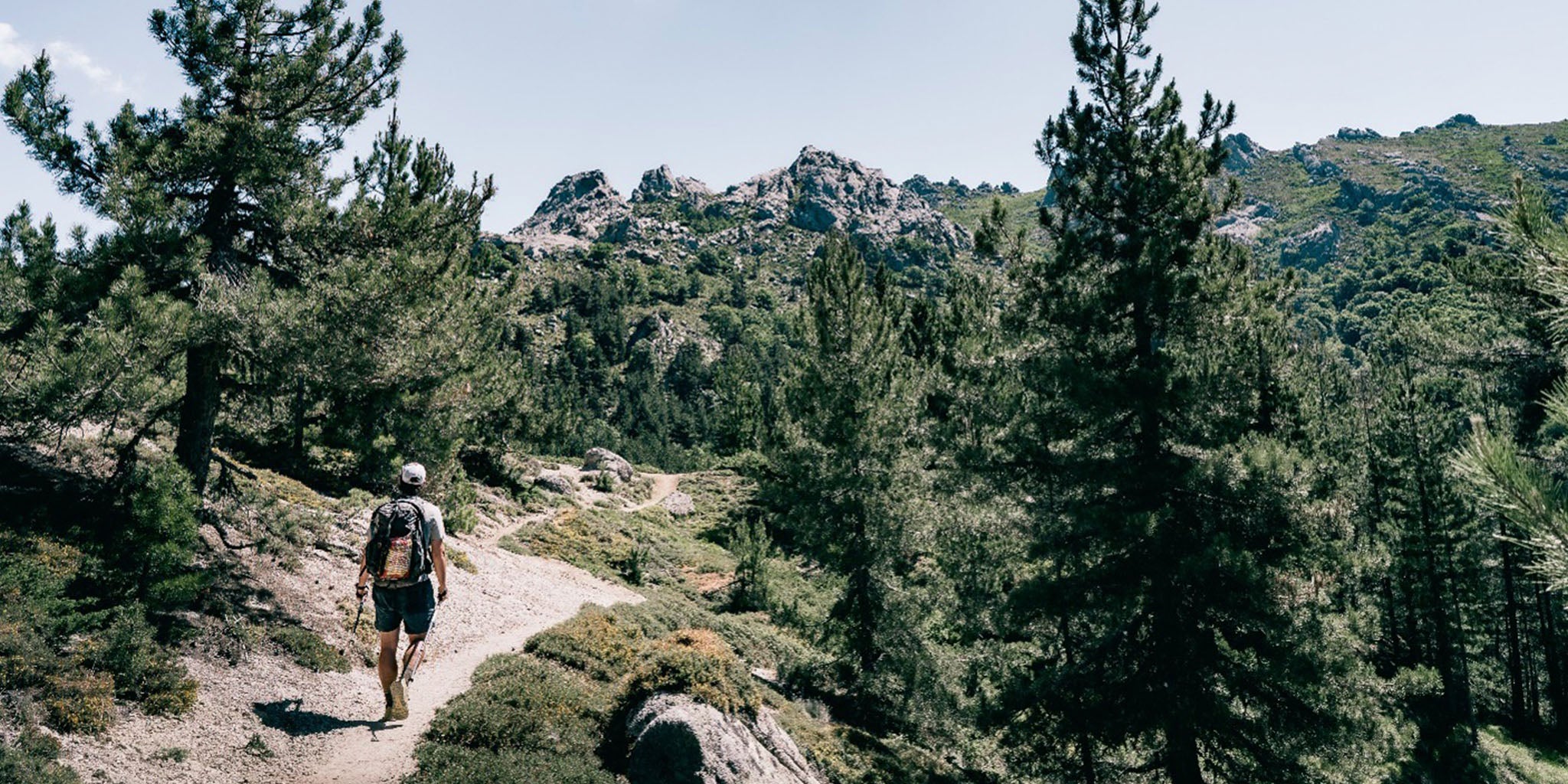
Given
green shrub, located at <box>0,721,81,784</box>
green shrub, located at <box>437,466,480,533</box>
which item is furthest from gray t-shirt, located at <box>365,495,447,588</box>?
green shrub, located at <box>437,466,480,533</box>

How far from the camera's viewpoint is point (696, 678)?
1038cm

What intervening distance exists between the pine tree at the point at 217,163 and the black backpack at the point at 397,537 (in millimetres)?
5403

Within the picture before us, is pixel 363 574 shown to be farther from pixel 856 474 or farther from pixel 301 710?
pixel 856 474

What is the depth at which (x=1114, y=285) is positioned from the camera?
1133 cm

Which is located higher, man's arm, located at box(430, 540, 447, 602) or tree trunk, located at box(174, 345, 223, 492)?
tree trunk, located at box(174, 345, 223, 492)

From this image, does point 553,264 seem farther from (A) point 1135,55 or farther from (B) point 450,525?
(A) point 1135,55

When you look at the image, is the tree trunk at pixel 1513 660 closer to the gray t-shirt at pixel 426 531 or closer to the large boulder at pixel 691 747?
the large boulder at pixel 691 747

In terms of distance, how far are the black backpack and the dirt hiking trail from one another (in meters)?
2.12

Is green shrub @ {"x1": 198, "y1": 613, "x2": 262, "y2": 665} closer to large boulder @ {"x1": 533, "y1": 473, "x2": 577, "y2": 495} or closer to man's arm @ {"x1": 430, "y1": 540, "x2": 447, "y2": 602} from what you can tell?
man's arm @ {"x1": 430, "y1": 540, "x2": 447, "y2": 602}

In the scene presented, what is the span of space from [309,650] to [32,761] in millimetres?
4368

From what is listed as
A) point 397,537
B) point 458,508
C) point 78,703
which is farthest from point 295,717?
point 458,508

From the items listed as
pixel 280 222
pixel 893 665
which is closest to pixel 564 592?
pixel 893 665

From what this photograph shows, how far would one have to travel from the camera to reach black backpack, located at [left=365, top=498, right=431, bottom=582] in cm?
736

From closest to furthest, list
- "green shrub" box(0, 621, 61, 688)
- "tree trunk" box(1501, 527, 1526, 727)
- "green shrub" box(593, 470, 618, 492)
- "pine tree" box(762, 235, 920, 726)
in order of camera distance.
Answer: "green shrub" box(0, 621, 61, 688), "pine tree" box(762, 235, 920, 726), "tree trunk" box(1501, 527, 1526, 727), "green shrub" box(593, 470, 618, 492)
